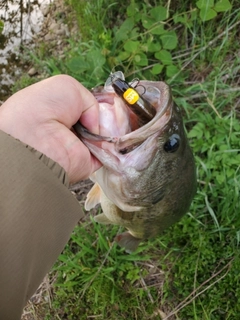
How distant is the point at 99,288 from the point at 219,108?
5.57 ft

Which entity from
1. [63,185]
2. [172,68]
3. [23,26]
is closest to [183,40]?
[172,68]

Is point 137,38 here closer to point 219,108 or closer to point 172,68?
point 172,68

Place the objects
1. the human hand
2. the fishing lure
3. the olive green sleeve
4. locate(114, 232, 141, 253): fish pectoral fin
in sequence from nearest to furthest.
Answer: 1. the olive green sleeve
2. the human hand
3. the fishing lure
4. locate(114, 232, 141, 253): fish pectoral fin

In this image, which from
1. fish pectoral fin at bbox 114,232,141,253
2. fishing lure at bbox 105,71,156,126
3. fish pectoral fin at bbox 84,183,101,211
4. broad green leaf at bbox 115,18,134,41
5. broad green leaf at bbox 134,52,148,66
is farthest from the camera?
broad green leaf at bbox 115,18,134,41

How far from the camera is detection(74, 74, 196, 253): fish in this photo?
1772 millimetres

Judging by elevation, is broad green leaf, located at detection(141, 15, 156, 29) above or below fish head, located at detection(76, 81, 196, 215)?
below

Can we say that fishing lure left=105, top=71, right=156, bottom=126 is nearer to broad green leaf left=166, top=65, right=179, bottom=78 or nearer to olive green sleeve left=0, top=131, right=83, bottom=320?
olive green sleeve left=0, top=131, right=83, bottom=320

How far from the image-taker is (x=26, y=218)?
1.42 metres

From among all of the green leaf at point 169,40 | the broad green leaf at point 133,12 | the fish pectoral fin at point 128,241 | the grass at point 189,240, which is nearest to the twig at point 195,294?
the grass at point 189,240

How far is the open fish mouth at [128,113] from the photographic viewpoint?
173 cm

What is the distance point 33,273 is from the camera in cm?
149

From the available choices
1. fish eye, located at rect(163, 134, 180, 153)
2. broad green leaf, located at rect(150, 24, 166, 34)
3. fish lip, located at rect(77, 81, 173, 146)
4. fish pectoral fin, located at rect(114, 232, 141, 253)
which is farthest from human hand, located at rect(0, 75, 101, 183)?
broad green leaf, located at rect(150, 24, 166, 34)

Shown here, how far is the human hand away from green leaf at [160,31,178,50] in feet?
6.00

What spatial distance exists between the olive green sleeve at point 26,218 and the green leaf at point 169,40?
7.04 feet
